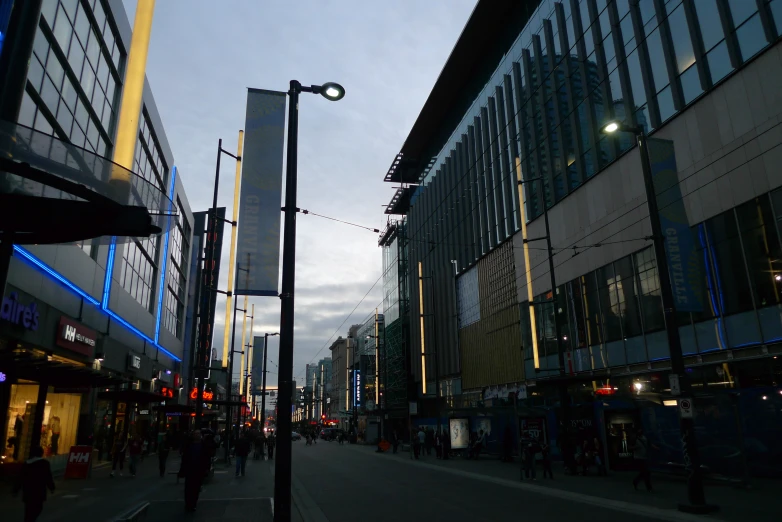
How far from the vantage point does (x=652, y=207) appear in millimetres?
14289

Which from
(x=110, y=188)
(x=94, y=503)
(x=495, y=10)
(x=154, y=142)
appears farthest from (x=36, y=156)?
(x=495, y=10)

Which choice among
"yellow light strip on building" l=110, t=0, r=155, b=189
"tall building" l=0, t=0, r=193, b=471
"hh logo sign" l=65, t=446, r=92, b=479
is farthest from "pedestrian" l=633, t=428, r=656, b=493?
"hh logo sign" l=65, t=446, r=92, b=479

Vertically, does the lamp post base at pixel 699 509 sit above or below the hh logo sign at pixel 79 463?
below

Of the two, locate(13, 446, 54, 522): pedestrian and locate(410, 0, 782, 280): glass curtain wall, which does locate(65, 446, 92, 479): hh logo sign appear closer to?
locate(13, 446, 54, 522): pedestrian

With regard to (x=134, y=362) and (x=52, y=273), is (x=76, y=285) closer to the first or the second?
(x=52, y=273)

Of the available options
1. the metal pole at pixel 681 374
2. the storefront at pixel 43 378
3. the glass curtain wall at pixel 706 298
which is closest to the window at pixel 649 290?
the glass curtain wall at pixel 706 298

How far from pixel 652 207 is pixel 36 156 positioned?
44.5 ft

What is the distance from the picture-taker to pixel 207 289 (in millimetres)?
27391

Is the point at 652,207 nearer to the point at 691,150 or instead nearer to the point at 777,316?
the point at 777,316

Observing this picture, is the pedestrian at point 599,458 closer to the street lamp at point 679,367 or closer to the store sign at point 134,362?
the street lamp at point 679,367

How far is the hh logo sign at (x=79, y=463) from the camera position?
2081 cm

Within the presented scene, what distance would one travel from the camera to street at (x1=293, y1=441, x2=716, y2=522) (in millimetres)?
12352

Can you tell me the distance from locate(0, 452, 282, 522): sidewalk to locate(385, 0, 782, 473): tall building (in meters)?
13.0

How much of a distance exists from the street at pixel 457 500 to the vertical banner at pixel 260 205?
6293mm
